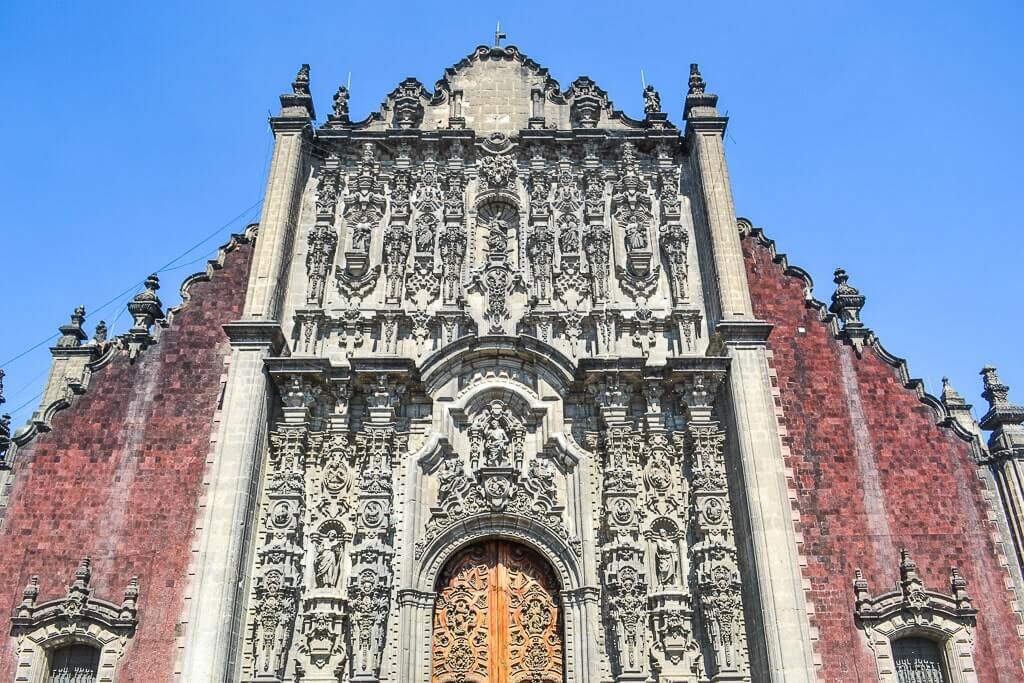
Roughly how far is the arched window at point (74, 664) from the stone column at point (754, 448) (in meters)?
10.9

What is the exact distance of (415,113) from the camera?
19375 mm

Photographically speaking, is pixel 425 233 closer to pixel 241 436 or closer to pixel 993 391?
pixel 241 436

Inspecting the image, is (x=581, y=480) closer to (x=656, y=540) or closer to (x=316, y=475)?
(x=656, y=540)

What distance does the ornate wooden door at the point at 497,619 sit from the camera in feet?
47.8

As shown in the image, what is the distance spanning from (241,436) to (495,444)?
443cm

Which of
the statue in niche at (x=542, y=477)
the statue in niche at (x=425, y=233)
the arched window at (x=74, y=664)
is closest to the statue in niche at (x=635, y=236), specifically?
the statue in niche at (x=425, y=233)

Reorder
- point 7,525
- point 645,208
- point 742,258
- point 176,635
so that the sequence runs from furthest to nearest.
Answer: point 645,208 < point 742,258 < point 7,525 < point 176,635

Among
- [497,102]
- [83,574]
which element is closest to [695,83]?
[497,102]

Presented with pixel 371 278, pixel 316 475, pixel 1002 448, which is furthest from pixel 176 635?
pixel 1002 448

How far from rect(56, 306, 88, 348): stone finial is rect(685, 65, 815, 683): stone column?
14.1m

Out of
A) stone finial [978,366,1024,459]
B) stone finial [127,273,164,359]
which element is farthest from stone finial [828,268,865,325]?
stone finial [127,273,164,359]

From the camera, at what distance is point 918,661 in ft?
48.6

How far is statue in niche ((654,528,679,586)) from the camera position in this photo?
47.9 feet

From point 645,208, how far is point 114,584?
1227 cm
